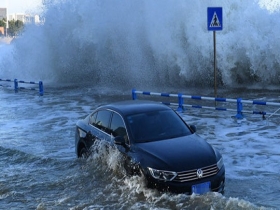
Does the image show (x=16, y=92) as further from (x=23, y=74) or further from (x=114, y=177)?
(x=114, y=177)

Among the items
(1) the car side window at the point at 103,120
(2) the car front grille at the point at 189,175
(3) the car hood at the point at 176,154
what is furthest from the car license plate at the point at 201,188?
(1) the car side window at the point at 103,120

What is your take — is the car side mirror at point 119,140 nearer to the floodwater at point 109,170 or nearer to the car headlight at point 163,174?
the floodwater at point 109,170

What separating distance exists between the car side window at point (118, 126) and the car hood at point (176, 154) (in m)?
0.60

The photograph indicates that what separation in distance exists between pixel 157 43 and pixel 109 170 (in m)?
18.3

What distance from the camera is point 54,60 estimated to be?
33.5m

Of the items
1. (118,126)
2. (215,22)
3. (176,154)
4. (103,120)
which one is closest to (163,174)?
(176,154)

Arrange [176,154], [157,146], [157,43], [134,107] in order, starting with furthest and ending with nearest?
[157,43]
[134,107]
[157,146]
[176,154]

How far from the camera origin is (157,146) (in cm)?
729

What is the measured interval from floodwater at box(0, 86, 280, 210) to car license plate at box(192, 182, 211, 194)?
3.3 inches

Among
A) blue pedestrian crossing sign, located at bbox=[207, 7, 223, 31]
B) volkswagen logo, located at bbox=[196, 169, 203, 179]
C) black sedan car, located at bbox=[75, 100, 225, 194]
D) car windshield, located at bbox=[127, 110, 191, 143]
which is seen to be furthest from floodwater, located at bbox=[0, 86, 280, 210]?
blue pedestrian crossing sign, located at bbox=[207, 7, 223, 31]

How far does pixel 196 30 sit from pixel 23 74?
16417mm

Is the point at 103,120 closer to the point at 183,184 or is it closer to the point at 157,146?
the point at 157,146

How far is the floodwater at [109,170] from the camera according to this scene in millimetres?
6863

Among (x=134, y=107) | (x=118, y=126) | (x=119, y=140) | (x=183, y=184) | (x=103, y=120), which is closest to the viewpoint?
(x=183, y=184)
